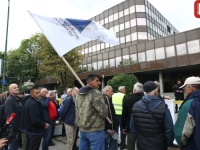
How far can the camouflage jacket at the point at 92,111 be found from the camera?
3.16 meters

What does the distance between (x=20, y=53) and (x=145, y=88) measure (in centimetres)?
3641

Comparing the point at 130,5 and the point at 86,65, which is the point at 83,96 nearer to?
the point at 86,65

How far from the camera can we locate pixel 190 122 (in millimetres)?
2354

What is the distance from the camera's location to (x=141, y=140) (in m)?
3.03

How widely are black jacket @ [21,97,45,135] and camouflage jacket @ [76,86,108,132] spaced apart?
1.04 m

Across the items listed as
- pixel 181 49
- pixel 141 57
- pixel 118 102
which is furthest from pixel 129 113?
pixel 141 57

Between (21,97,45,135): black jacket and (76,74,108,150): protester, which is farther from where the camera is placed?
(21,97,45,135): black jacket

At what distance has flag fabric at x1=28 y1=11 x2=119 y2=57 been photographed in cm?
448

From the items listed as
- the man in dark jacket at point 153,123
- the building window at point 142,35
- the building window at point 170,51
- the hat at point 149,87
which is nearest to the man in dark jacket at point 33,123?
the man in dark jacket at point 153,123

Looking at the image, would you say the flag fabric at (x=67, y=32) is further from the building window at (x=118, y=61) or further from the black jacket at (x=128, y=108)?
the building window at (x=118, y=61)

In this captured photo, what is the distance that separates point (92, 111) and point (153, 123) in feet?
3.54

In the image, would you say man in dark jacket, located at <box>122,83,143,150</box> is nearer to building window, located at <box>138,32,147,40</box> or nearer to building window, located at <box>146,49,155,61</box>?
building window, located at <box>146,49,155,61</box>

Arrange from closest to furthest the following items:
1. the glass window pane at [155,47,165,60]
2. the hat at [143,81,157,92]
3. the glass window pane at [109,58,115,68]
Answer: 1. the hat at [143,81,157,92]
2. the glass window pane at [155,47,165,60]
3. the glass window pane at [109,58,115,68]

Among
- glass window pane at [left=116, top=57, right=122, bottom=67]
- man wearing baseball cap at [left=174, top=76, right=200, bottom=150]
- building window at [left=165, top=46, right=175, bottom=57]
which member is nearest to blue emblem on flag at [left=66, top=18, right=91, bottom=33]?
man wearing baseball cap at [left=174, top=76, right=200, bottom=150]
